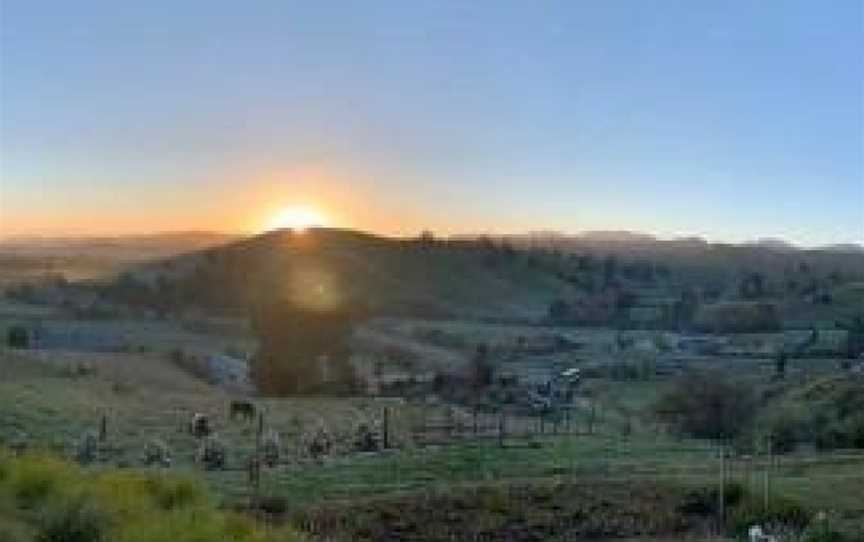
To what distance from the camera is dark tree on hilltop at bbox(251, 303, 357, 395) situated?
10769 cm

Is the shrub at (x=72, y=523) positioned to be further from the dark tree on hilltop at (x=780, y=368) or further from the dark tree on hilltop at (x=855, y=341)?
the dark tree on hilltop at (x=855, y=341)

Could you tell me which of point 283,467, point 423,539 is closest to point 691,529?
point 423,539

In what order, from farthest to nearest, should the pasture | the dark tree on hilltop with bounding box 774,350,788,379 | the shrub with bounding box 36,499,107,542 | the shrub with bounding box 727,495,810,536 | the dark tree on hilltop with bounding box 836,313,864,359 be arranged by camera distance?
the dark tree on hilltop with bounding box 836,313,864,359
the dark tree on hilltop with bounding box 774,350,788,379
the pasture
the shrub with bounding box 727,495,810,536
the shrub with bounding box 36,499,107,542

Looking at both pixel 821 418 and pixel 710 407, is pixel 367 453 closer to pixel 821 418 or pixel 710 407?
pixel 821 418

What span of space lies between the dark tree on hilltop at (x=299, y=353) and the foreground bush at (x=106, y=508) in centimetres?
8481

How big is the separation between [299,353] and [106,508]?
92791 millimetres

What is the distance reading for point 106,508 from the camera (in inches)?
688

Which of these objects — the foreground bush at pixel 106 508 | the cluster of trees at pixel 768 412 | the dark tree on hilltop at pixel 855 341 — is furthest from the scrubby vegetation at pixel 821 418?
the dark tree on hilltop at pixel 855 341

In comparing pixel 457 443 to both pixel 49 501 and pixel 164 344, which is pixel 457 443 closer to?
pixel 49 501

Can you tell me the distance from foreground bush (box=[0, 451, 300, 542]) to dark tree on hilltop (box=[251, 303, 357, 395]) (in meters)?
84.8

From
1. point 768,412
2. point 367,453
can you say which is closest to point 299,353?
point 768,412

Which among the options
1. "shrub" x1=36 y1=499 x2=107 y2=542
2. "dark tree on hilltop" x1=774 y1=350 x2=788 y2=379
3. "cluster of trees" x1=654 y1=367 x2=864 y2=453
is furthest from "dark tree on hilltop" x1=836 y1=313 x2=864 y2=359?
"shrub" x1=36 y1=499 x2=107 y2=542

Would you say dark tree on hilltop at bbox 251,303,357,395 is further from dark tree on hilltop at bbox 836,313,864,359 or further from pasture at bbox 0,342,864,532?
dark tree on hilltop at bbox 836,313,864,359

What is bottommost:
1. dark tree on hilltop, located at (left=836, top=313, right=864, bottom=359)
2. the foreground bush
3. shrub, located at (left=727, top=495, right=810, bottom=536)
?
dark tree on hilltop, located at (left=836, top=313, right=864, bottom=359)
